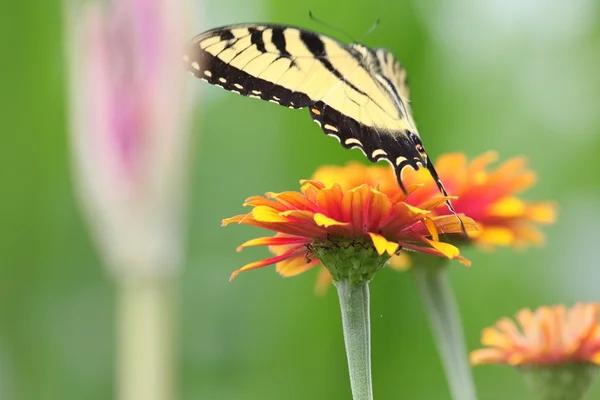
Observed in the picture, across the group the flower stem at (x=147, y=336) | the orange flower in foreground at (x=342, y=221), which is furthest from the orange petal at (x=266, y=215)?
the flower stem at (x=147, y=336)

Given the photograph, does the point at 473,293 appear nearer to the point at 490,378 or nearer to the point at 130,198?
the point at 490,378

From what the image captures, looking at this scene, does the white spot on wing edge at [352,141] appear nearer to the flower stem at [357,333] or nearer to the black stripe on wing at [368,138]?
the black stripe on wing at [368,138]

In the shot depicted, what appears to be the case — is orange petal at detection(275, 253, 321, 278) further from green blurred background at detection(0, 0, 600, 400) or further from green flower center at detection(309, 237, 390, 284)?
green blurred background at detection(0, 0, 600, 400)

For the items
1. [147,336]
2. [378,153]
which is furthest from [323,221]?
→ [147,336]

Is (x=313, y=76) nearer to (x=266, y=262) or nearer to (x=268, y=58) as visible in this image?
(x=268, y=58)

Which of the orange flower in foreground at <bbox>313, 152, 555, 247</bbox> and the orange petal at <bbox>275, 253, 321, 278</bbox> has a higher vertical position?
the orange flower in foreground at <bbox>313, 152, 555, 247</bbox>

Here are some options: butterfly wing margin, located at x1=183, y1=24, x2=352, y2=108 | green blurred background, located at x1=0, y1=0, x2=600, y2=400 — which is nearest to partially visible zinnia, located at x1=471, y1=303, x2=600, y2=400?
butterfly wing margin, located at x1=183, y1=24, x2=352, y2=108
